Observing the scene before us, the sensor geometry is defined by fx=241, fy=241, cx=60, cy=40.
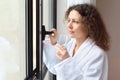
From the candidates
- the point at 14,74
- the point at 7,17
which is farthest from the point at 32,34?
the point at 14,74

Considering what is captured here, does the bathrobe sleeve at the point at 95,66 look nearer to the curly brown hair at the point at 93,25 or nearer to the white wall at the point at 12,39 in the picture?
the curly brown hair at the point at 93,25

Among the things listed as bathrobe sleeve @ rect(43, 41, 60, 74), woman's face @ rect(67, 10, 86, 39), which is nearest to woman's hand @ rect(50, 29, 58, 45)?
bathrobe sleeve @ rect(43, 41, 60, 74)

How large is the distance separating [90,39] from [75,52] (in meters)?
0.14

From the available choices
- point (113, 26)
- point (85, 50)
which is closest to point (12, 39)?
point (85, 50)

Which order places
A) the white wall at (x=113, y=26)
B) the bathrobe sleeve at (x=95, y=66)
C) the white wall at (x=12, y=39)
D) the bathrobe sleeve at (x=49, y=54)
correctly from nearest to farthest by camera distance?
the white wall at (x=12, y=39), the bathrobe sleeve at (x=95, y=66), the bathrobe sleeve at (x=49, y=54), the white wall at (x=113, y=26)

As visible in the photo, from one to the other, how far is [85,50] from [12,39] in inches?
17.0

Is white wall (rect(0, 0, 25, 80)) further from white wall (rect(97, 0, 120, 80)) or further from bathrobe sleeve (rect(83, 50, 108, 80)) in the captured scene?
white wall (rect(97, 0, 120, 80))

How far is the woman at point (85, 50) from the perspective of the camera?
135 cm

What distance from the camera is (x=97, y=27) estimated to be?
1.44 metres

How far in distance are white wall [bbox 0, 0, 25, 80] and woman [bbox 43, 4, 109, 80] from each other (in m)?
0.22

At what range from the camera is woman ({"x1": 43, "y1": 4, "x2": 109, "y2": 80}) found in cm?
135

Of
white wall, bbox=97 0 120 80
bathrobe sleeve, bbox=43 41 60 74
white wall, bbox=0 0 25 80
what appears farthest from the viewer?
white wall, bbox=97 0 120 80

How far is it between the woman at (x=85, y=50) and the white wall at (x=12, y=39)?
0.22 metres

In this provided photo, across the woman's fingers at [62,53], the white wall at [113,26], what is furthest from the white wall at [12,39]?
the white wall at [113,26]
